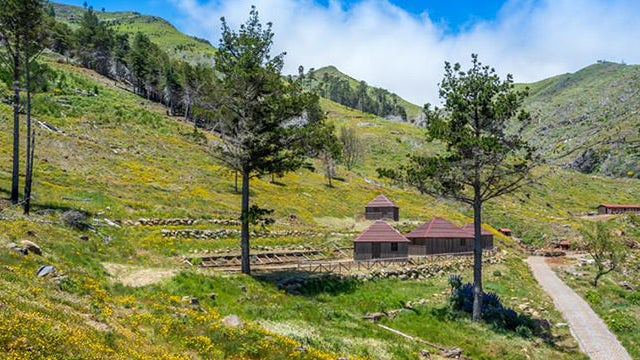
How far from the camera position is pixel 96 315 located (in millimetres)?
12852

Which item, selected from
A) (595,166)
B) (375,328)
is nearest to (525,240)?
(375,328)

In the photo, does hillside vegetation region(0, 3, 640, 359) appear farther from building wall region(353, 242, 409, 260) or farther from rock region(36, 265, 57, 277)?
building wall region(353, 242, 409, 260)

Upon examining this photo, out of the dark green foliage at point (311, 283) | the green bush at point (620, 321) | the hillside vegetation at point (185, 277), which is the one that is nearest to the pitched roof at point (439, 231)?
the hillside vegetation at point (185, 277)

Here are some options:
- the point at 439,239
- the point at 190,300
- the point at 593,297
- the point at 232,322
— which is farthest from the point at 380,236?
the point at 232,322

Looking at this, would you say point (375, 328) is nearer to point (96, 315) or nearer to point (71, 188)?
point (96, 315)

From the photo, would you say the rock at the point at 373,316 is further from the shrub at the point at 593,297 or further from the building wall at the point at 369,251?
the shrub at the point at 593,297

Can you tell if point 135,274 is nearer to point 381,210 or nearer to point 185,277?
point 185,277

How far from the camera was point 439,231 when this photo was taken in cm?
4962

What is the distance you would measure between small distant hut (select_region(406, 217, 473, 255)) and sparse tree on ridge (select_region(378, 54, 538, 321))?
23994mm

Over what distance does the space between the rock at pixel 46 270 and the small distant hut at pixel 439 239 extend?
3933cm

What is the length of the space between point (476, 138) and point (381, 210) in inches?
1638

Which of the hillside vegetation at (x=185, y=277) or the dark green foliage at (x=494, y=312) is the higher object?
the hillside vegetation at (x=185, y=277)

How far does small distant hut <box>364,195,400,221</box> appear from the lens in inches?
2562

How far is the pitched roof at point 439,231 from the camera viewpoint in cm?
4947
